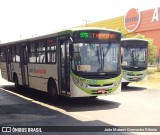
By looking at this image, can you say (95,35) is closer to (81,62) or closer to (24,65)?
(81,62)

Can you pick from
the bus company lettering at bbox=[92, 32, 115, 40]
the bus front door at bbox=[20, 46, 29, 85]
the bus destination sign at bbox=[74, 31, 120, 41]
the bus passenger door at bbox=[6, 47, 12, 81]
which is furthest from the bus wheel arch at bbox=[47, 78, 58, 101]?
the bus passenger door at bbox=[6, 47, 12, 81]

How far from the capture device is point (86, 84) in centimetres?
1205

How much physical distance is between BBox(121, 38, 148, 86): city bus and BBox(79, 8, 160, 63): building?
33.4 m

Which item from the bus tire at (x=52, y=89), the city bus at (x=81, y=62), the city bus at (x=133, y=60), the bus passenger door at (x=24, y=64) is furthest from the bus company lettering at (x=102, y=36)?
the city bus at (x=133, y=60)

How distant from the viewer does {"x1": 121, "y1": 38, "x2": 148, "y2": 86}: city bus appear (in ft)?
60.4

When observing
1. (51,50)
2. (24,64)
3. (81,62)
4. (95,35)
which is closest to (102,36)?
(95,35)

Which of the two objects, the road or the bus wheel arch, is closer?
the road

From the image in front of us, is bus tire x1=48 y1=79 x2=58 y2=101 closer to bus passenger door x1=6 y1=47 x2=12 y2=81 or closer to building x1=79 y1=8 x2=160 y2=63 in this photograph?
bus passenger door x1=6 y1=47 x2=12 y2=81

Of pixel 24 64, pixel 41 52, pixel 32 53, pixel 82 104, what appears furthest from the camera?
pixel 24 64

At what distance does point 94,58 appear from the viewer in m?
12.2

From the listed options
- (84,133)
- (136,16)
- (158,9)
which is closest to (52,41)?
(84,133)

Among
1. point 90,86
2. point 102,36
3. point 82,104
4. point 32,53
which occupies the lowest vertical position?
point 82,104

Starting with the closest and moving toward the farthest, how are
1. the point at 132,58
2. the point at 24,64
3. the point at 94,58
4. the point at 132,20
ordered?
the point at 94,58 < the point at 24,64 < the point at 132,58 < the point at 132,20

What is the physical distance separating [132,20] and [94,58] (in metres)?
50.2
